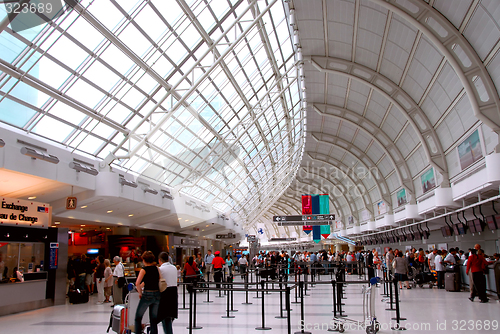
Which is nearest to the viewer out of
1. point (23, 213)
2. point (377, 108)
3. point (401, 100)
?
point (23, 213)

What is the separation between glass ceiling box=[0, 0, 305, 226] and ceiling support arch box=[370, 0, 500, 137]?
592cm

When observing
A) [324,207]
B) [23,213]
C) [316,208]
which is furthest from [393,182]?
[23,213]

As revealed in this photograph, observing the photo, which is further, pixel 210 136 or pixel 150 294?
pixel 210 136

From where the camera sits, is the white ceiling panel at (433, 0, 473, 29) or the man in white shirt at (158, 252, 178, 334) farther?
the white ceiling panel at (433, 0, 473, 29)

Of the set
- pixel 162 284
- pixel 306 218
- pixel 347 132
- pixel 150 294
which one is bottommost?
pixel 150 294

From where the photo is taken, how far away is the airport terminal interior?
39.0ft

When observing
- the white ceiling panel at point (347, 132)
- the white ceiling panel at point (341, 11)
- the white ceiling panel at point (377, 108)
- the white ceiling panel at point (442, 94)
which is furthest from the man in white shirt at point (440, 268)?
the white ceiling panel at point (347, 132)

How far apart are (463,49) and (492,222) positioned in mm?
8102

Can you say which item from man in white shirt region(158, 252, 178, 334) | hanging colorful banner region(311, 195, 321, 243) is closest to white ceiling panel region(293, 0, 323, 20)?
man in white shirt region(158, 252, 178, 334)

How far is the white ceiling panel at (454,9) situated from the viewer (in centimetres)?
1341

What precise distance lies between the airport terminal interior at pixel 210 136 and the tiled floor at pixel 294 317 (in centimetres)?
10

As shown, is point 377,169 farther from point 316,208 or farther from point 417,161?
point 417,161

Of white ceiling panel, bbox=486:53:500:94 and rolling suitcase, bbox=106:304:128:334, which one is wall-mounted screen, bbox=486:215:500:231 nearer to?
white ceiling panel, bbox=486:53:500:94

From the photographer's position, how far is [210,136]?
89.7 feet
